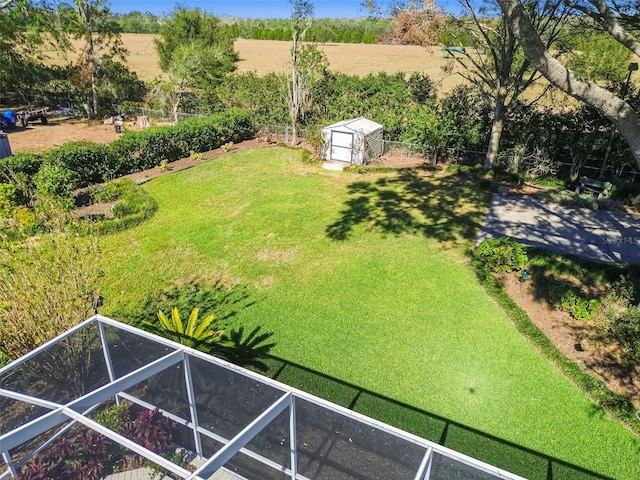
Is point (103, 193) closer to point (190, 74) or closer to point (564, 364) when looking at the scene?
point (564, 364)

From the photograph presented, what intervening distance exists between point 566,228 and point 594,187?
3.44 m

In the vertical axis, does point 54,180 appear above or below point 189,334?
above

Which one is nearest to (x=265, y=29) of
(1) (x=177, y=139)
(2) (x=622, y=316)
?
(1) (x=177, y=139)

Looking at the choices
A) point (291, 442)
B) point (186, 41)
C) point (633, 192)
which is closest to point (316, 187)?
point (633, 192)

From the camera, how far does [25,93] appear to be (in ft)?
101

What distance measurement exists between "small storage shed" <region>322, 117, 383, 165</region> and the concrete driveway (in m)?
6.10

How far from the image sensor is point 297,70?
21.6 metres

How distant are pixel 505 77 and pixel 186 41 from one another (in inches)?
1296

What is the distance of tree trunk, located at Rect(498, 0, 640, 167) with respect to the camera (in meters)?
5.45

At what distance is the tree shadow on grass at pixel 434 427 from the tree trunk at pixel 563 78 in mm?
4376

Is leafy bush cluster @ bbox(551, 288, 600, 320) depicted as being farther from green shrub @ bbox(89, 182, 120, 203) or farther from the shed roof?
green shrub @ bbox(89, 182, 120, 203)

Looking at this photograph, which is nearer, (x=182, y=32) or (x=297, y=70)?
(x=297, y=70)

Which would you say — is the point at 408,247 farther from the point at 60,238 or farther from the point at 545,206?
the point at 60,238

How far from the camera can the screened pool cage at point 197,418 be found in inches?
144
